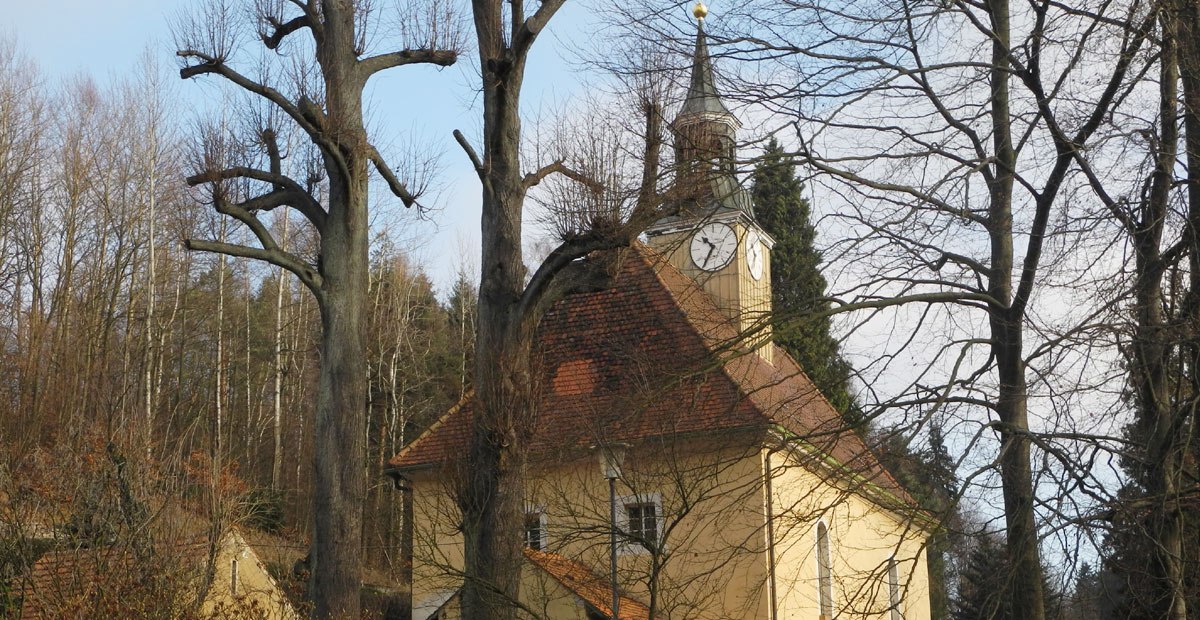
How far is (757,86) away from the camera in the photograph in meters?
9.79

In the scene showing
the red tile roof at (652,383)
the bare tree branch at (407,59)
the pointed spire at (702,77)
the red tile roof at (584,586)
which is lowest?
the red tile roof at (584,586)

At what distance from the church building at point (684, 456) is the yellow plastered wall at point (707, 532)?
0.05 meters

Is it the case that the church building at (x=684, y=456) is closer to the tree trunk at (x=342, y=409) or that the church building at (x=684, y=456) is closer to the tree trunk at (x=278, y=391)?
the tree trunk at (x=342, y=409)

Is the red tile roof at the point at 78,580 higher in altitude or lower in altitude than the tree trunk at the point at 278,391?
lower

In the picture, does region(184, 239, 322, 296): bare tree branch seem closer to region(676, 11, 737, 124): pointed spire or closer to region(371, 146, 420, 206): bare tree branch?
region(371, 146, 420, 206): bare tree branch

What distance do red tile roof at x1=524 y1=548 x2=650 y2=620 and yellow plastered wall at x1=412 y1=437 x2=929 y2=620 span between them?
8.7 inches

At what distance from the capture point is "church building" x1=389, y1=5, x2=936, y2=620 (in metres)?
9.36

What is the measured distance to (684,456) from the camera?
1255 centimetres

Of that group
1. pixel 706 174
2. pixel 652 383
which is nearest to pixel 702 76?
pixel 706 174

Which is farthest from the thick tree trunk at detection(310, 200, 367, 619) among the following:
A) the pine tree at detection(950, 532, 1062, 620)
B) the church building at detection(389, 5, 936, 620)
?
the pine tree at detection(950, 532, 1062, 620)

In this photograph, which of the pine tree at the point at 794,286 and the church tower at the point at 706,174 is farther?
the church tower at the point at 706,174

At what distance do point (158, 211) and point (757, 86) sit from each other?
27.0m

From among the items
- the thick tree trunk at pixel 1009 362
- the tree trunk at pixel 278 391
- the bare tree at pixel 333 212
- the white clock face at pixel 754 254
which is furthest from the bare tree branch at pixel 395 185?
the tree trunk at pixel 278 391

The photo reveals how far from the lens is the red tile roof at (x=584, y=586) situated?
15828 millimetres
